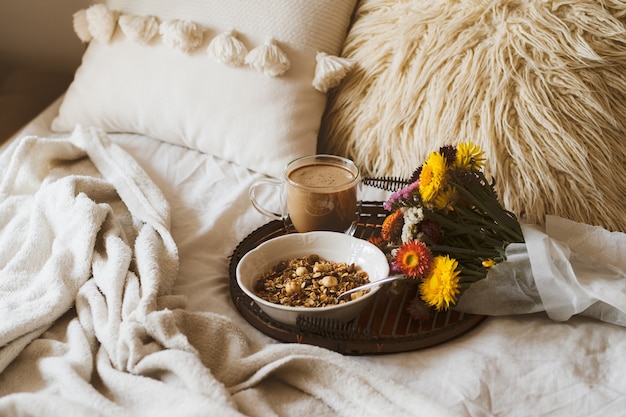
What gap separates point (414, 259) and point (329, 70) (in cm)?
48

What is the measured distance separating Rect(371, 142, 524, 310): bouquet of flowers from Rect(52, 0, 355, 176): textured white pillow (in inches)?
14.1

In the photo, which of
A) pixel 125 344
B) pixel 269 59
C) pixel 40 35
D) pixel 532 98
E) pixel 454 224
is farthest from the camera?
pixel 40 35

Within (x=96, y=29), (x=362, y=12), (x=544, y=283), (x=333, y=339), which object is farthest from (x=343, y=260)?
(x=96, y=29)

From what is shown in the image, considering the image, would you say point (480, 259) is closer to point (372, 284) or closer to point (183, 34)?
point (372, 284)

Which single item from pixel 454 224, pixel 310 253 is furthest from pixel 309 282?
pixel 454 224

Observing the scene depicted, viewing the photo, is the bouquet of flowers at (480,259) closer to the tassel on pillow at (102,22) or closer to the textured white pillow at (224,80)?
the textured white pillow at (224,80)

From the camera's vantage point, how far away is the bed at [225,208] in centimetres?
69

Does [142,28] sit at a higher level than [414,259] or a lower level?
higher

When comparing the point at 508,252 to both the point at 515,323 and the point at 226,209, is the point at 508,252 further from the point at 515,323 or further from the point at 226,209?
the point at 226,209

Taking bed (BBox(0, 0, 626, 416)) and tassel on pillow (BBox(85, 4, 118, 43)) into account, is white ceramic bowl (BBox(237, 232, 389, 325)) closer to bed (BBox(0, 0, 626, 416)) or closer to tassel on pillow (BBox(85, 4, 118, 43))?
bed (BBox(0, 0, 626, 416))

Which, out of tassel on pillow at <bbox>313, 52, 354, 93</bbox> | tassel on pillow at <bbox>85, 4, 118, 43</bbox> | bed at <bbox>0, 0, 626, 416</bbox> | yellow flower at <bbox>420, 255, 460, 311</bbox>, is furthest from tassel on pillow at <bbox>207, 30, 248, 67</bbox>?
yellow flower at <bbox>420, 255, 460, 311</bbox>

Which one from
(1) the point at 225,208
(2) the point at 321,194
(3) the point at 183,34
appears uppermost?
(3) the point at 183,34

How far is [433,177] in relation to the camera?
0.81 m

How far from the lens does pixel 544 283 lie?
784 millimetres
